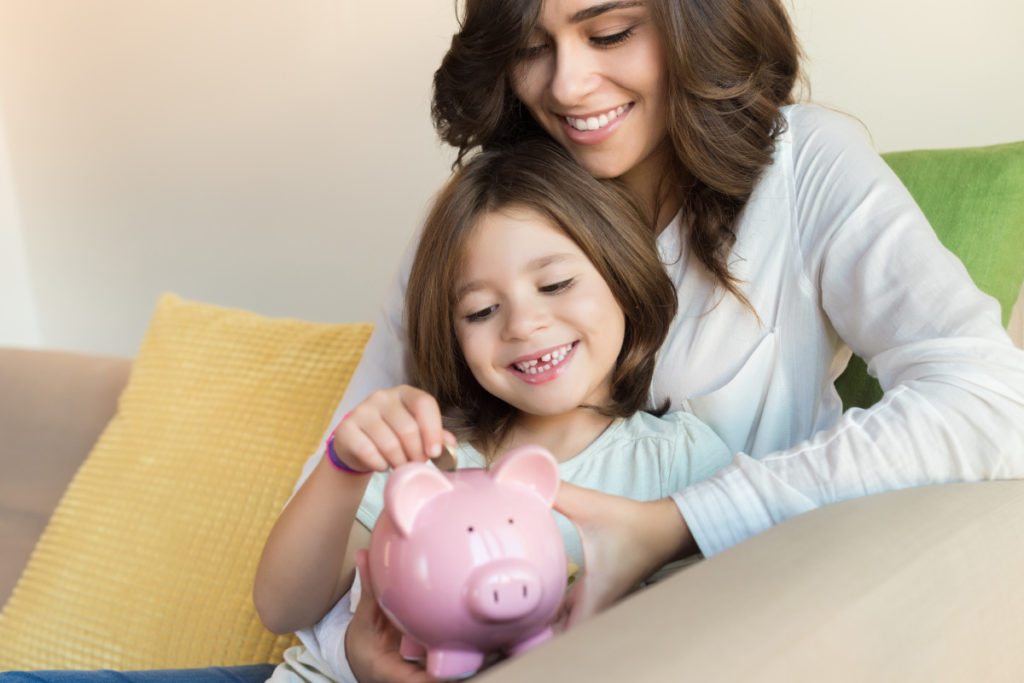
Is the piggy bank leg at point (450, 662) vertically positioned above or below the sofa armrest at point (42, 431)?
above

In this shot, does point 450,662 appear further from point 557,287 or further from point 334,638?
point 557,287

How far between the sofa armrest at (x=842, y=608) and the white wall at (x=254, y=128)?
98 centimetres

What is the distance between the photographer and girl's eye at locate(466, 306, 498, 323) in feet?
3.79

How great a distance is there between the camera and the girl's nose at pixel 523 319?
110 centimetres

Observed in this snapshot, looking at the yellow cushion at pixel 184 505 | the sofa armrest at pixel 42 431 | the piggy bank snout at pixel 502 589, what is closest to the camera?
the piggy bank snout at pixel 502 589

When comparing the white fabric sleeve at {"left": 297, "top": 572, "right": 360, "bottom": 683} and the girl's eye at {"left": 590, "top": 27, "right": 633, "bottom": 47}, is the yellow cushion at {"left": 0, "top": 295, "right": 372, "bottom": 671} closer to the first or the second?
the white fabric sleeve at {"left": 297, "top": 572, "right": 360, "bottom": 683}

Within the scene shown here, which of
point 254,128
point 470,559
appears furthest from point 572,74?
point 254,128

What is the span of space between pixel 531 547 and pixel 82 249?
8.63ft

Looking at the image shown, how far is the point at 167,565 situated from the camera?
5.00 feet

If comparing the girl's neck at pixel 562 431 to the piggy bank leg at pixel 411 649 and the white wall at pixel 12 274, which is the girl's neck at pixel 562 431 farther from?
the white wall at pixel 12 274

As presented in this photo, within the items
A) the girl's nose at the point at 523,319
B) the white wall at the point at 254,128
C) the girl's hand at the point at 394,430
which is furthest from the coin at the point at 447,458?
the white wall at the point at 254,128

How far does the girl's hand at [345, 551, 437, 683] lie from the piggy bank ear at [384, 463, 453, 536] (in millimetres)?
107

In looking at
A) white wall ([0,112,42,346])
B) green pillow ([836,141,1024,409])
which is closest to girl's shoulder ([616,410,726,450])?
green pillow ([836,141,1024,409])

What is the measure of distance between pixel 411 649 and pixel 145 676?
45 cm
